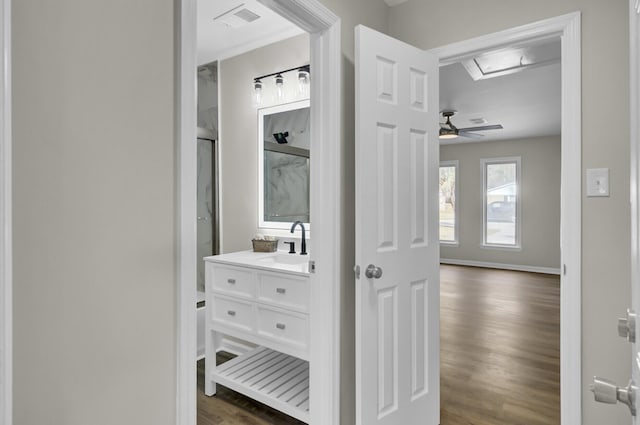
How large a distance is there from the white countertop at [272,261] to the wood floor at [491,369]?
909 millimetres

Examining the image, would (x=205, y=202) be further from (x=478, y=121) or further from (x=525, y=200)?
(x=525, y=200)

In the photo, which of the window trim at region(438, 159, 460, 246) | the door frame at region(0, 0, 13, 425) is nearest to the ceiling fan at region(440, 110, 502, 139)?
the window trim at region(438, 159, 460, 246)

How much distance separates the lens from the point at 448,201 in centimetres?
845

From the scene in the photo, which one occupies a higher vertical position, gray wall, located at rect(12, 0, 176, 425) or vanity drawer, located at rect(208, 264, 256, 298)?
gray wall, located at rect(12, 0, 176, 425)

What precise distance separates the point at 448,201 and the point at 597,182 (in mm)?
6922

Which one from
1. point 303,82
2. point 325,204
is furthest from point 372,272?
point 303,82

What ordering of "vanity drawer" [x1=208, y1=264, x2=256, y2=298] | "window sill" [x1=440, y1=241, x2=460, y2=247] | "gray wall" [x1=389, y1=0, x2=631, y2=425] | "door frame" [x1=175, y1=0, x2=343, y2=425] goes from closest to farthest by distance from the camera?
"gray wall" [x1=389, y1=0, x2=631, y2=425] → "door frame" [x1=175, y1=0, x2=343, y2=425] → "vanity drawer" [x1=208, y1=264, x2=256, y2=298] → "window sill" [x1=440, y1=241, x2=460, y2=247]

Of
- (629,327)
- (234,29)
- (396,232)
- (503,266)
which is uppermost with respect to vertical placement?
(234,29)

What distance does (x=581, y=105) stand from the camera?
175 cm

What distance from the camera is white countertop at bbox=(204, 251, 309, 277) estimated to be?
89.8 inches

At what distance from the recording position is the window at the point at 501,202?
300 inches

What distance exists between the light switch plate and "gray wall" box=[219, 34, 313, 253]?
2.26 metres

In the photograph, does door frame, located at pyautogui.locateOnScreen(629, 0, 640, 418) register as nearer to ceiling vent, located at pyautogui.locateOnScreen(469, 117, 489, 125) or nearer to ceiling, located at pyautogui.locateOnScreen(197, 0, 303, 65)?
ceiling, located at pyautogui.locateOnScreen(197, 0, 303, 65)

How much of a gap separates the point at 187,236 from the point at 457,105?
446 centimetres
